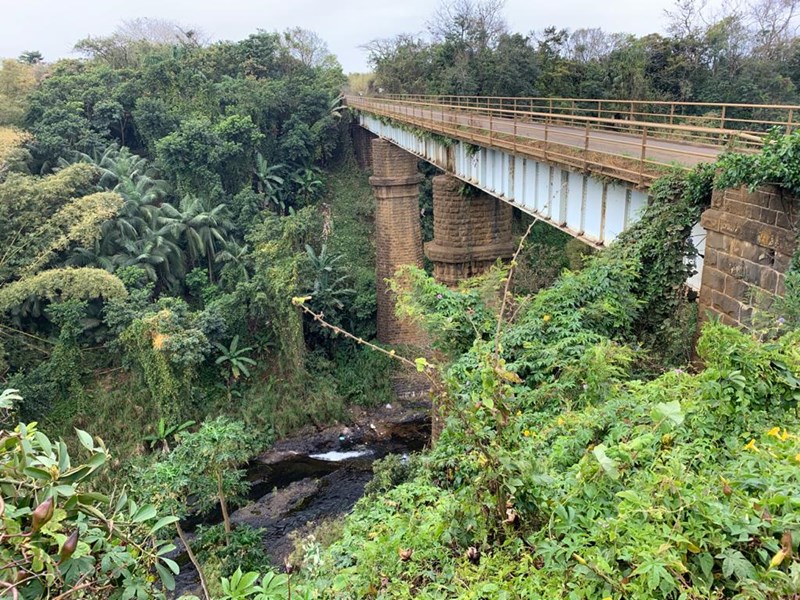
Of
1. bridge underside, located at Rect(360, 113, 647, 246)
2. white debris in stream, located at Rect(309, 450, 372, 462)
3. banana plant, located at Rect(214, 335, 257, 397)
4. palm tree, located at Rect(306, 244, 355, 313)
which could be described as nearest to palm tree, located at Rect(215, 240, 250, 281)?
palm tree, located at Rect(306, 244, 355, 313)

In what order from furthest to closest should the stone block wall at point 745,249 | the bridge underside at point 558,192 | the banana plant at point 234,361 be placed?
1. the banana plant at point 234,361
2. the bridge underside at point 558,192
3. the stone block wall at point 745,249

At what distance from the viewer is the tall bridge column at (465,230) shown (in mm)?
13852

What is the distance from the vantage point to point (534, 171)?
9.63 m

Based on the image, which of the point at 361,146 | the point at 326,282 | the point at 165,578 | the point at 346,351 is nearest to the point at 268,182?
the point at 361,146

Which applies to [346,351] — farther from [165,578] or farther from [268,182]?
[165,578]

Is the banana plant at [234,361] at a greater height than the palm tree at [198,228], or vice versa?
the palm tree at [198,228]

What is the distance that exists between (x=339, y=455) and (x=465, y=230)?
8288 millimetres

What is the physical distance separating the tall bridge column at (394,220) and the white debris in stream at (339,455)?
4912mm

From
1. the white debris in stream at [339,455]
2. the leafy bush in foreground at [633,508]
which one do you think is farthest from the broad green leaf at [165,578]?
the white debris in stream at [339,455]

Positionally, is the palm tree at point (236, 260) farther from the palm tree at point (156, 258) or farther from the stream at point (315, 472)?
the stream at point (315, 472)

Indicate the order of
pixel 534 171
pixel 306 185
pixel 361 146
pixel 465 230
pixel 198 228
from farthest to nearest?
1. pixel 361 146
2. pixel 306 185
3. pixel 198 228
4. pixel 465 230
5. pixel 534 171

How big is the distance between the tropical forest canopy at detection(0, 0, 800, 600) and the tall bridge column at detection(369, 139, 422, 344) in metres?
0.97

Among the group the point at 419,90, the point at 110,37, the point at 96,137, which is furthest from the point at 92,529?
the point at 110,37

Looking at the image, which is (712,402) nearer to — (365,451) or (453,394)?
(453,394)
